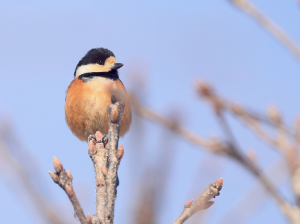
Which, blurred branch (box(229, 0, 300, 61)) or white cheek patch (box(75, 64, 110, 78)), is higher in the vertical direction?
white cheek patch (box(75, 64, 110, 78))

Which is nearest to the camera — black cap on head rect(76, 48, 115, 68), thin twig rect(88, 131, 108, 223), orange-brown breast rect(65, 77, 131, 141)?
thin twig rect(88, 131, 108, 223)

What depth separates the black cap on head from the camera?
6254 millimetres

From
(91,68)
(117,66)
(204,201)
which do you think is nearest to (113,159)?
(204,201)

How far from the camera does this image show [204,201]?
6.79 feet

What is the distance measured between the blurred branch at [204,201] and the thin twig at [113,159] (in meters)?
0.42

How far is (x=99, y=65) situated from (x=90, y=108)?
1102 mm

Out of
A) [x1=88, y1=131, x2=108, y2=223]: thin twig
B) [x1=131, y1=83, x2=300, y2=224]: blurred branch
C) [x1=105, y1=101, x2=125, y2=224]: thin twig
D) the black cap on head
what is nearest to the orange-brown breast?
the black cap on head

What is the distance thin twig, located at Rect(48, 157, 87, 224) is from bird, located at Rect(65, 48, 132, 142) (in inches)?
112

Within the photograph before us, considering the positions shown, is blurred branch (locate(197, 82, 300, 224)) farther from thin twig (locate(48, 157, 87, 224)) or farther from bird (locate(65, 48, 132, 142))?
bird (locate(65, 48, 132, 142))

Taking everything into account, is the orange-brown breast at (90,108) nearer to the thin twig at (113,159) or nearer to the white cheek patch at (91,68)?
the white cheek patch at (91,68)

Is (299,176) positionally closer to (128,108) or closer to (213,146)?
(213,146)

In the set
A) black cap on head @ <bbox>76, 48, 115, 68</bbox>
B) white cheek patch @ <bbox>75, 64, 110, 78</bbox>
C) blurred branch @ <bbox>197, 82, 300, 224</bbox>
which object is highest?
black cap on head @ <bbox>76, 48, 115, 68</bbox>

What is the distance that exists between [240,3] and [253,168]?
891mm

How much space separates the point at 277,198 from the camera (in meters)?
2.01
